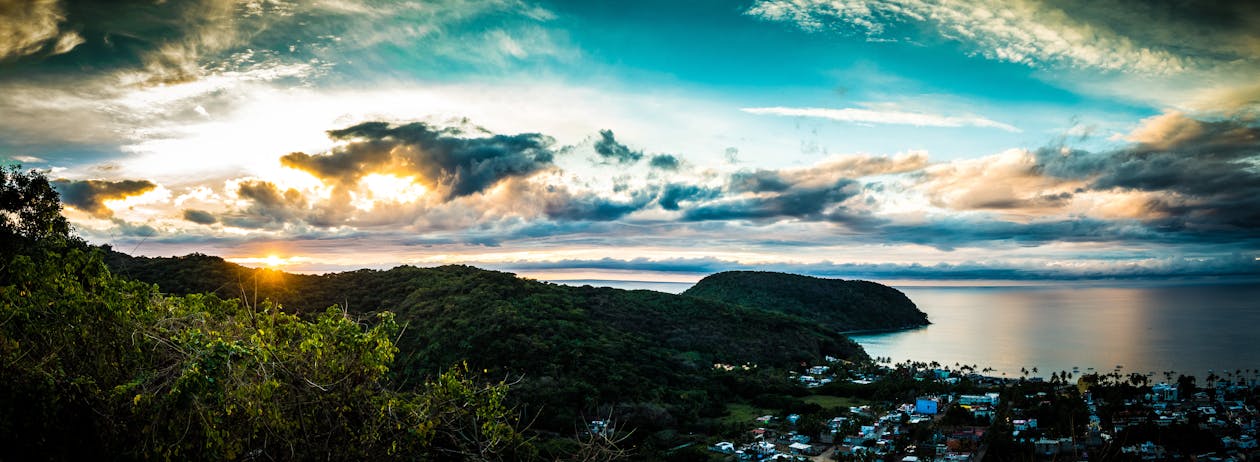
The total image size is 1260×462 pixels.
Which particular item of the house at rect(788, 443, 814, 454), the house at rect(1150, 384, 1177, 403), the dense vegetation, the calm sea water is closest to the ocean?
the calm sea water

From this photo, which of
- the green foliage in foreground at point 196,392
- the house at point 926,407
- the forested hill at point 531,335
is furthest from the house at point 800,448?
the green foliage in foreground at point 196,392

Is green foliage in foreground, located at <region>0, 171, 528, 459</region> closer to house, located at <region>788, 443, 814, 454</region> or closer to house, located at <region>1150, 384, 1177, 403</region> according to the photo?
house, located at <region>788, 443, 814, 454</region>

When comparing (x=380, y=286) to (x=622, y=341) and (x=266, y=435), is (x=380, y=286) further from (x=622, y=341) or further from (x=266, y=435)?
(x=266, y=435)

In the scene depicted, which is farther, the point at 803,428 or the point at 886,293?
the point at 886,293

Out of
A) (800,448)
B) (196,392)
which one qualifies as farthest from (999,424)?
(196,392)

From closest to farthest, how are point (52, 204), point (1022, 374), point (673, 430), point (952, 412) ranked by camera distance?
point (52, 204) → point (673, 430) → point (952, 412) → point (1022, 374)

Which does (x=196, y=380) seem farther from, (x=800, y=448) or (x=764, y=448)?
(x=800, y=448)

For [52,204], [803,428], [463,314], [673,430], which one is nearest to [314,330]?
[52,204]
